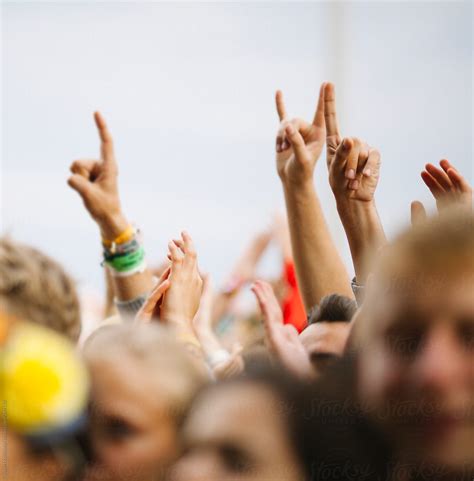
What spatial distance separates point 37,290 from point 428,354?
302 mm

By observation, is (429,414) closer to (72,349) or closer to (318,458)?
(318,458)

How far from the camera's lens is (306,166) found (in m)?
0.65

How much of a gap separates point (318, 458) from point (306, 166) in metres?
0.31

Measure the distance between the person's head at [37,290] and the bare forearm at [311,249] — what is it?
0.19 m

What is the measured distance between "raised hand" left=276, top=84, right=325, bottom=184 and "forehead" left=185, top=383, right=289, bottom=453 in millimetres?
286

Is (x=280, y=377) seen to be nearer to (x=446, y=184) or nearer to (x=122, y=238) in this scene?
(x=446, y=184)

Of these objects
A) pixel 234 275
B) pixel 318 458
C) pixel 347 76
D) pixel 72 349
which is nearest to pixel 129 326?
pixel 72 349

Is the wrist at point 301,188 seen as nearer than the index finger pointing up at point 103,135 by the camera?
Yes

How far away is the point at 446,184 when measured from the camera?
54cm

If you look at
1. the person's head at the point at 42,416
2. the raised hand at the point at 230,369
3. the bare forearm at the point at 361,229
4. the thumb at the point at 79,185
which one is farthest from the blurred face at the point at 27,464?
the thumb at the point at 79,185

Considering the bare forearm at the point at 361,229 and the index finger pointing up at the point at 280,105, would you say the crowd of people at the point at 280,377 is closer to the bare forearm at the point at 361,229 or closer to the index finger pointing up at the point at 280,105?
the bare forearm at the point at 361,229

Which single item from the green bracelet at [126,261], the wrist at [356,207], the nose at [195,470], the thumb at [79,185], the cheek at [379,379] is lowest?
the green bracelet at [126,261]

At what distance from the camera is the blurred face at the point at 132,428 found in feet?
1.34

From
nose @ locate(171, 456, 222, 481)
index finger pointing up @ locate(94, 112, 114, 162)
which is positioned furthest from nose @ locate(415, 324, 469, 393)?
index finger pointing up @ locate(94, 112, 114, 162)
